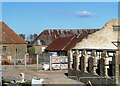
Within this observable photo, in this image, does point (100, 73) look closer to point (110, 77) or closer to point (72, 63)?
point (110, 77)

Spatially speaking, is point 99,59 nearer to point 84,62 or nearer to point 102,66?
point 102,66

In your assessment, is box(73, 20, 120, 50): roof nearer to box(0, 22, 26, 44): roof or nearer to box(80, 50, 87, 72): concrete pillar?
box(80, 50, 87, 72): concrete pillar

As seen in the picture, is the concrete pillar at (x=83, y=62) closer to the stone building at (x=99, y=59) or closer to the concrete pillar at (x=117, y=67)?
the stone building at (x=99, y=59)

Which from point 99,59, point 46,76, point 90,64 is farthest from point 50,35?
point 99,59

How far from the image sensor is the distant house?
54.8 meters

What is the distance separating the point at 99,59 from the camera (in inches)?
894

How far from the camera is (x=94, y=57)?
24.0 m

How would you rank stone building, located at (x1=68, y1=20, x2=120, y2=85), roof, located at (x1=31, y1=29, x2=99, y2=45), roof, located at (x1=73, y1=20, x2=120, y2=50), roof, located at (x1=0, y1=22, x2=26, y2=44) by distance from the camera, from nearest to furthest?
stone building, located at (x1=68, y1=20, x2=120, y2=85), roof, located at (x1=73, y1=20, x2=120, y2=50), roof, located at (x1=0, y1=22, x2=26, y2=44), roof, located at (x1=31, y1=29, x2=99, y2=45)

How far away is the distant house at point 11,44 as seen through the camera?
54844mm

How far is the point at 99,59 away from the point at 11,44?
34.3 meters

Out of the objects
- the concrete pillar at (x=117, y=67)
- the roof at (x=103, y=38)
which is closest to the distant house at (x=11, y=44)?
the roof at (x=103, y=38)

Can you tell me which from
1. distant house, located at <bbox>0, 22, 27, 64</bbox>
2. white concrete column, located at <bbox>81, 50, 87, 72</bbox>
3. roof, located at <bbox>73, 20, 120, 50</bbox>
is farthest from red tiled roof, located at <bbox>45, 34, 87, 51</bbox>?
white concrete column, located at <bbox>81, 50, 87, 72</bbox>

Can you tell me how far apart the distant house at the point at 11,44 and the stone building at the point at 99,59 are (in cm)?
2323

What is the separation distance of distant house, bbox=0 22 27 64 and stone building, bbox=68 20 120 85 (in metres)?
23.2
